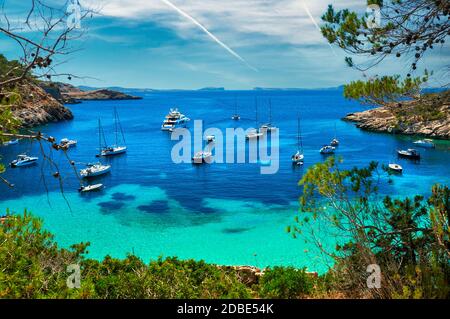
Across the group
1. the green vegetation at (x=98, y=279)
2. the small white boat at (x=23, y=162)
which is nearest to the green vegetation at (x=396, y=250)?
the green vegetation at (x=98, y=279)

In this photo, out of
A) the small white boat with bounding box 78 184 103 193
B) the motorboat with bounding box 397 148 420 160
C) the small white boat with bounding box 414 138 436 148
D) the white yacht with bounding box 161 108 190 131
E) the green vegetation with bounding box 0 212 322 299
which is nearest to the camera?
the green vegetation with bounding box 0 212 322 299

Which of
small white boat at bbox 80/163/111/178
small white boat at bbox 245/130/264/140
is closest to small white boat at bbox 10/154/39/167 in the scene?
small white boat at bbox 80/163/111/178

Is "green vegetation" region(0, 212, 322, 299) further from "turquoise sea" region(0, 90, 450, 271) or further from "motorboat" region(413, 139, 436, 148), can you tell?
"motorboat" region(413, 139, 436, 148)

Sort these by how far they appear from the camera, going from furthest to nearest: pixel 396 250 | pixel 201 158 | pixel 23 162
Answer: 1. pixel 23 162
2. pixel 201 158
3. pixel 396 250

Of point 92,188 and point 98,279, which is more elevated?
point 98,279

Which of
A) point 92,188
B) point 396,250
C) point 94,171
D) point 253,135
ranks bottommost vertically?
point 92,188

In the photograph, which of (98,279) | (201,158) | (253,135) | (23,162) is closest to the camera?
(98,279)

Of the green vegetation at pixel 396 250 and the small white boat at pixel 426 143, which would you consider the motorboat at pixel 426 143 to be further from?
the green vegetation at pixel 396 250

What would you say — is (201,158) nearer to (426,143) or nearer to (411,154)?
(411,154)

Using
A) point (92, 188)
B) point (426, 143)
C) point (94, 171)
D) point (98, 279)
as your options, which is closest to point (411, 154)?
point (426, 143)

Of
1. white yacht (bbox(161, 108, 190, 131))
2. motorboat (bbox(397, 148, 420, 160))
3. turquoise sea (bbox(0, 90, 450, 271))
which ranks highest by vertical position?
white yacht (bbox(161, 108, 190, 131))

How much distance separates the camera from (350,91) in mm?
8398

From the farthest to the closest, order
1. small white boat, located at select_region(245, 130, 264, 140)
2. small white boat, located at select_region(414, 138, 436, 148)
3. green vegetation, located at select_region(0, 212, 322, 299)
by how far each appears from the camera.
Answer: small white boat, located at select_region(245, 130, 264, 140) < small white boat, located at select_region(414, 138, 436, 148) < green vegetation, located at select_region(0, 212, 322, 299)
